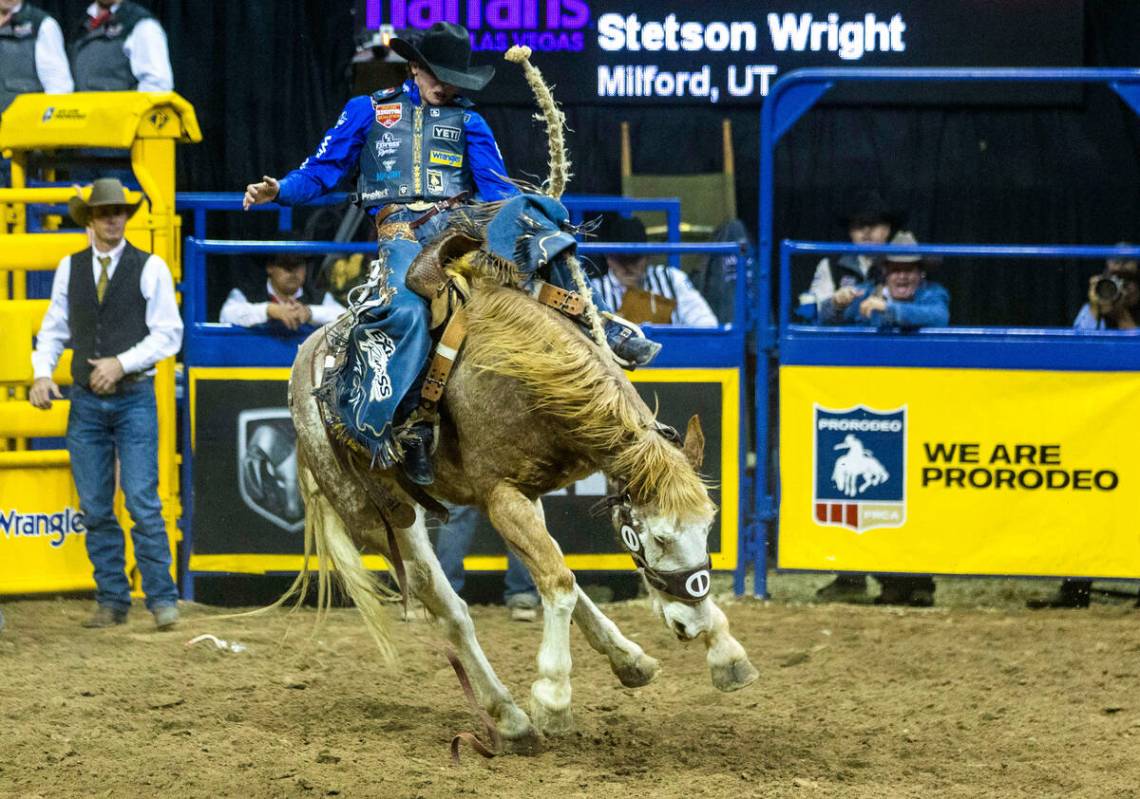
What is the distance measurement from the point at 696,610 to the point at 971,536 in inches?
124

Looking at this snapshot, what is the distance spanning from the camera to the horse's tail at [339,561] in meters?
5.65

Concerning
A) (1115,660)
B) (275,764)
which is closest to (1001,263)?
(1115,660)

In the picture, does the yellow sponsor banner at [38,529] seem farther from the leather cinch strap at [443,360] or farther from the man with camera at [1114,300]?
the man with camera at [1114,300]

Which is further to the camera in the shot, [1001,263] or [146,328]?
[1001,263]

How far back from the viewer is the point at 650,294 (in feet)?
25.2

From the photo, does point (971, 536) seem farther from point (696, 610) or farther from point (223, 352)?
point (223, 352)

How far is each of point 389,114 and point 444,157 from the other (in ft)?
0.79

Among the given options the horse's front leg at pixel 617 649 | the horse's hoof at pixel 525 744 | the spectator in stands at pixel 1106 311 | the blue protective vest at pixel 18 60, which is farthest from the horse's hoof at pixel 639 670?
the blue protective vest at pixel 18 60

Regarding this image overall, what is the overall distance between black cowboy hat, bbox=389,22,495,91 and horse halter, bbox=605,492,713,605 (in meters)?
1.52

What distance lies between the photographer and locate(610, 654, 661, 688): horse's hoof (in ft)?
16.8

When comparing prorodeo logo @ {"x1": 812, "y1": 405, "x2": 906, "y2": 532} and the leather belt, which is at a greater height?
the leather belt

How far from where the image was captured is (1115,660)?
636 centimetres

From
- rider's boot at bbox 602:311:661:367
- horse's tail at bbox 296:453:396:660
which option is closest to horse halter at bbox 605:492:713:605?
rider's boot at bbox 602:311:661:367

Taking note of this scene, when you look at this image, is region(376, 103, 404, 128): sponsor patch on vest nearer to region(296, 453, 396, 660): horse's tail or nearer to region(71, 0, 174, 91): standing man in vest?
region(296, 453, 396, 660): horse's tail
